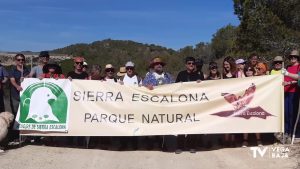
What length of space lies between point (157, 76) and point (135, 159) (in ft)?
6.29

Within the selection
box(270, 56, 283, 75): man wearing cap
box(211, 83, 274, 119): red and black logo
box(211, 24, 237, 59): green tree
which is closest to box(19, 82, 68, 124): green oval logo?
box(211, 83, 274, 119): red and black logo

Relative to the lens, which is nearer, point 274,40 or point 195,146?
point 195,146

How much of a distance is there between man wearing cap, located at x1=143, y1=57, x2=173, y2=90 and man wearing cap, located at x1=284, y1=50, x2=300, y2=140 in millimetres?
2520

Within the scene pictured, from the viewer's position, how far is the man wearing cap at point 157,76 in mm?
9609

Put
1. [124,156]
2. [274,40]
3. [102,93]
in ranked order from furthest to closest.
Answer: [274,40]
[102,93]
[124,156]

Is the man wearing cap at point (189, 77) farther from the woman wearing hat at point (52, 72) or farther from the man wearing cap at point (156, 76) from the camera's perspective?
the woman wearing hat at point (52, 72)

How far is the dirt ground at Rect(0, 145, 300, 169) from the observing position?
325 inches

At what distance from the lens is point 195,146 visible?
33.0 feet

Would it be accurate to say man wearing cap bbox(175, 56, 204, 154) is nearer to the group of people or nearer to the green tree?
the group of people

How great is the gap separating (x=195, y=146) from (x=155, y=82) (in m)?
1.70

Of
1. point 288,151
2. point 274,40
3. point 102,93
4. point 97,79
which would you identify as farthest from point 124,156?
point 274,40

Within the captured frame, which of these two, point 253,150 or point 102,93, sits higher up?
point 102,93

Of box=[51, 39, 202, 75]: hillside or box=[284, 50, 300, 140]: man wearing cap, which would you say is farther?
box=[51, 39, 202, 75]: hillside

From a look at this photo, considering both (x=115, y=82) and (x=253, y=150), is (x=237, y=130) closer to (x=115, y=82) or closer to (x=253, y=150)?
(x=253, y=150)
